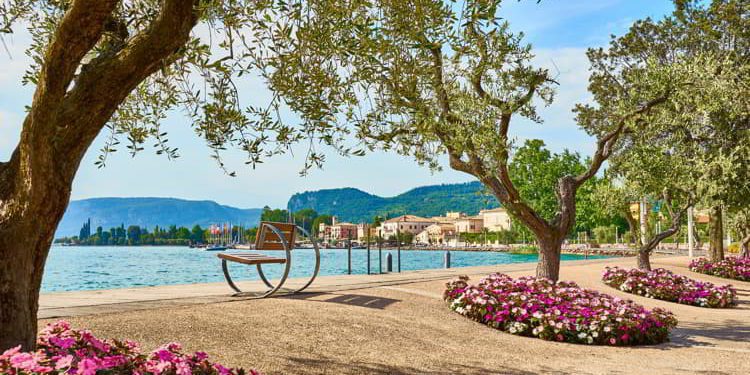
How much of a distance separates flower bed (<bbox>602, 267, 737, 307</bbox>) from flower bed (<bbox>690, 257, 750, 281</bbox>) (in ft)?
22.1

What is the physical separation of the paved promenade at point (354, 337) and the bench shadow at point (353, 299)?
22mm

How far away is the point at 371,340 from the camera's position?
686cm

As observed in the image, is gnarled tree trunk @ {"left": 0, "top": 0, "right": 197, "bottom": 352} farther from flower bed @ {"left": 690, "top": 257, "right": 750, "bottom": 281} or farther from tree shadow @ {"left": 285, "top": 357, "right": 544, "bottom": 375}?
flower bed @ {"left": 690, "top": 257, "right": 750, "bottom": 281}

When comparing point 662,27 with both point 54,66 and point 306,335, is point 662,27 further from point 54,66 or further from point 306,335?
point 54,66

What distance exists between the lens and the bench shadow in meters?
8.85

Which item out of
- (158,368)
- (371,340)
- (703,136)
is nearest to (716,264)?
(703,136)

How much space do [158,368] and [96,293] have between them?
663cm

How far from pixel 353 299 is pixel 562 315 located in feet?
10.1

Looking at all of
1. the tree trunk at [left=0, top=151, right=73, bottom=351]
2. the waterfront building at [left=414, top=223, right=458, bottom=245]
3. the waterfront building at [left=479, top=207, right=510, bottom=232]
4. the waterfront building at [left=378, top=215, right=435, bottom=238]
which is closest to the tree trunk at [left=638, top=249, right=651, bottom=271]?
the tree trunk at [left=0, top=151, right=73, bottom=351]

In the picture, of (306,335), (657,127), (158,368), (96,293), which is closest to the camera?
(158,368)

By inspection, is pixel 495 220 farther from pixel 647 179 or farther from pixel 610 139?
pixel 610 139

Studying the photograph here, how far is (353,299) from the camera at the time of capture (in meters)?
9.28

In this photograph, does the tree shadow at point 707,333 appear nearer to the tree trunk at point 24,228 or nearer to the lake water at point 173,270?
the tree trunk at point 24,228

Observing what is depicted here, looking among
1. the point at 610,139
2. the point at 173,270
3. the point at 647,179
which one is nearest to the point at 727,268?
the point at 647,179
